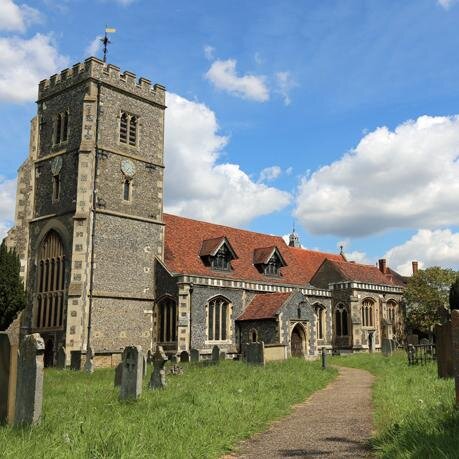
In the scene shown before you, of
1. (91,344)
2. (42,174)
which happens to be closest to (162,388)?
(91,344)

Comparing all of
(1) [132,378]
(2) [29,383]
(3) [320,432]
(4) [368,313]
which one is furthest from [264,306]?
(2) [29,383]

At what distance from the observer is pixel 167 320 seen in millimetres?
28031

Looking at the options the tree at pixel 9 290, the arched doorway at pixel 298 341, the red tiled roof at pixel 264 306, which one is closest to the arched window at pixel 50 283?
the tree at pixel 9 290

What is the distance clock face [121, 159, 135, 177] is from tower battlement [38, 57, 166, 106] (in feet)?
13.3

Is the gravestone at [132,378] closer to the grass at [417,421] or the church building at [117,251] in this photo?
the grass at [417,421]

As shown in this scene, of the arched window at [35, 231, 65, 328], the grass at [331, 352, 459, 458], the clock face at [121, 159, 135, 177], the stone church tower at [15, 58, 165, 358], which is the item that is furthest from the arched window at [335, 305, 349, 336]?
the grass at [331, 352, 459, 458]

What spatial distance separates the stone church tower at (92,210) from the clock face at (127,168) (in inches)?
2.3

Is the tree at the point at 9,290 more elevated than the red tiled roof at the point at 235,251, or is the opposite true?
the red tiled roof at the point at 235,251

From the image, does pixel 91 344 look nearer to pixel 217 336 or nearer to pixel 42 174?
pixel 217 336

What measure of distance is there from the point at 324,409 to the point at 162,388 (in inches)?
169

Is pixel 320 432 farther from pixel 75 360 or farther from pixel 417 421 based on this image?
pixel 75 360

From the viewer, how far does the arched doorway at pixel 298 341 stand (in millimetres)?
29656

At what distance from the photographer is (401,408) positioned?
9055 mm

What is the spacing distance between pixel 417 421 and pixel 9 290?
22.6 m
